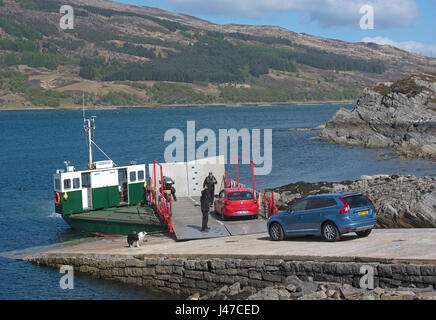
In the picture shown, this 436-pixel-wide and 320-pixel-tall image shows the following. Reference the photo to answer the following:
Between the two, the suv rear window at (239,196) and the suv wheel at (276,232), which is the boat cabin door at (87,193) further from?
the suv wheel at (276,232)

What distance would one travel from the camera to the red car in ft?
82.8

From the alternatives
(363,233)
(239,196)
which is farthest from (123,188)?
(363,233)

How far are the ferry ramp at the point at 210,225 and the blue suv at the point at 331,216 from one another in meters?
3.71

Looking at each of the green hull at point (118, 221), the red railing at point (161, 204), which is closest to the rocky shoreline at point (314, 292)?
the red railing at point (161, 204)

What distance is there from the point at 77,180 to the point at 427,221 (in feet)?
57.6

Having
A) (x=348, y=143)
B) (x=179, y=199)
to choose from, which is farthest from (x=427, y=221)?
(x=348, y=143)

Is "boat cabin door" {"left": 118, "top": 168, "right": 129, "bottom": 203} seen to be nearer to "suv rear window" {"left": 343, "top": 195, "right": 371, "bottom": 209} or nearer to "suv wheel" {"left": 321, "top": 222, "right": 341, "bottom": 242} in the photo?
"suv wheel" {"left": 321, "top": 222, "right": 341, "bottom": 242}

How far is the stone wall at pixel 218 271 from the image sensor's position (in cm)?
1538

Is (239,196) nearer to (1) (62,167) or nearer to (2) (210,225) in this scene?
(2) (210,225)

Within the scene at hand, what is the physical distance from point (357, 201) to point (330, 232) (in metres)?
1.37

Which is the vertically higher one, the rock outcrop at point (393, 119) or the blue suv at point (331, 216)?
the rock outcrop at point (393, 119)
